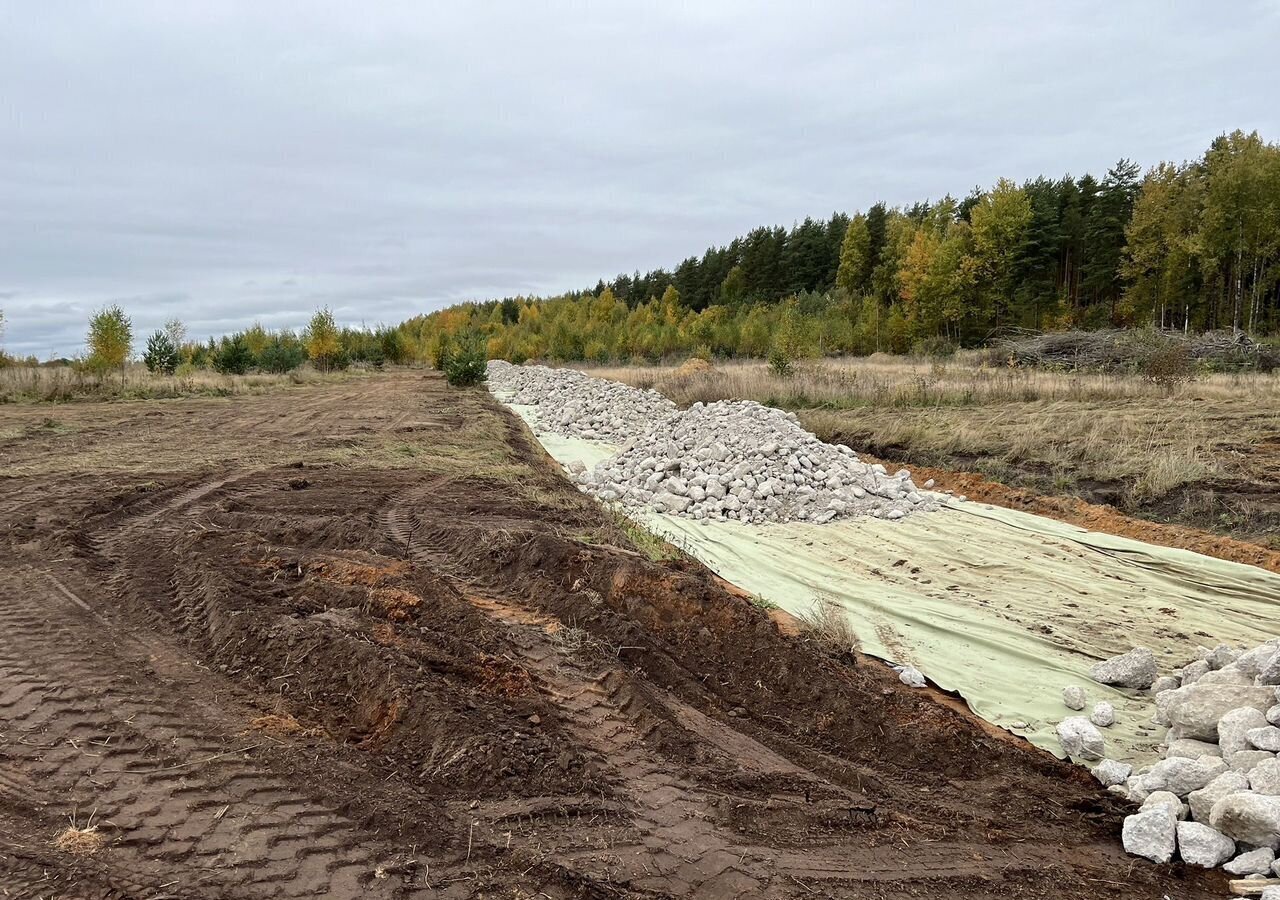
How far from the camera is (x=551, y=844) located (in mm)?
3145

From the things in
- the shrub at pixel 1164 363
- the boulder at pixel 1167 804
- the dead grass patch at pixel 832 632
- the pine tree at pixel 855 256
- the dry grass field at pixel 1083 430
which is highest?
the pine tree at pixel 855 256

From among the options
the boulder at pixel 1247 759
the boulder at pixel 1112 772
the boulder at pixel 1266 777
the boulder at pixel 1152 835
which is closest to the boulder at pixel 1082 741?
the boulder at pixel 1112 772

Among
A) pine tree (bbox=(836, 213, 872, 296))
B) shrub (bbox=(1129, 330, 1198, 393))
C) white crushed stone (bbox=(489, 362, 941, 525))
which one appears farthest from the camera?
pine tree (bbox=(836, 213, 872, 296))

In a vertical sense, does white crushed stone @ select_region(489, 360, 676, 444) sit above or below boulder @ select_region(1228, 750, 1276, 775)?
above

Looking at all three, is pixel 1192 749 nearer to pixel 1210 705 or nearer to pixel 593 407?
pixel 1210 705

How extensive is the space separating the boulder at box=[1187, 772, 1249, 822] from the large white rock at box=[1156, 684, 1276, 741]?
0.72 metres

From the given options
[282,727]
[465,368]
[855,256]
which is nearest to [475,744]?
[282,727]

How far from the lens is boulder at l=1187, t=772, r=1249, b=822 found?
338cm

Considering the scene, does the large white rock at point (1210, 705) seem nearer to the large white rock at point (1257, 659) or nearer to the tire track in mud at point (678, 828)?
the large white rock at point (1257, 659)

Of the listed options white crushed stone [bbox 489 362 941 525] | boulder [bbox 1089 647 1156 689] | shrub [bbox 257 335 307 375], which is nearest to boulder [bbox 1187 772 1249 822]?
boulder [bbox 1089 647 1156 689]

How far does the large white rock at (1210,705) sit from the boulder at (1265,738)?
0.36 meters

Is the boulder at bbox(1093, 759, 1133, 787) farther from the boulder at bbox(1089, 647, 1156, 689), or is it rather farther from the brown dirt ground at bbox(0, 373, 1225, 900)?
the boulder at bbox(1089, 647, 1156, 689)

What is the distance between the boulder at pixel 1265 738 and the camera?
3.57 m

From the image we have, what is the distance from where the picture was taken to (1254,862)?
3141 mm
